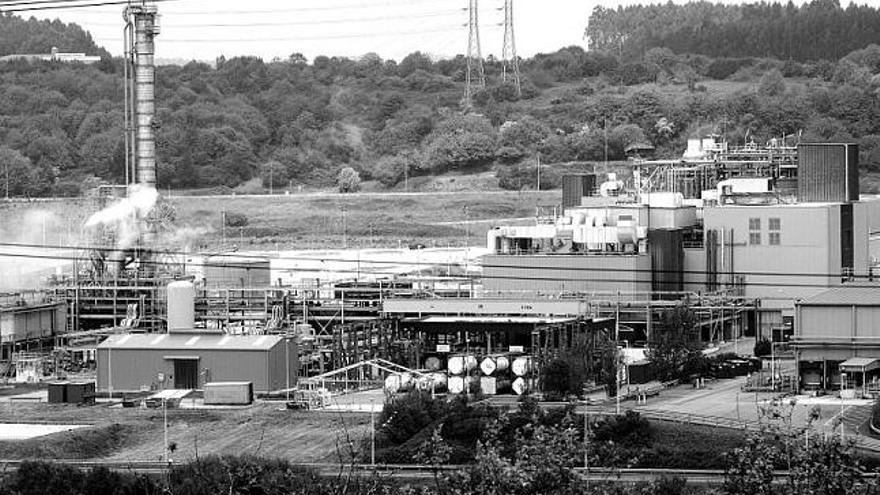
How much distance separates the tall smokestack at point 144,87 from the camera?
173ft

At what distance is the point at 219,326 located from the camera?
45938 millimetres

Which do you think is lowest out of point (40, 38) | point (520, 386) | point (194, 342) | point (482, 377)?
point (520, 386)

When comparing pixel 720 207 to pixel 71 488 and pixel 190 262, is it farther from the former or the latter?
pixel 71 488

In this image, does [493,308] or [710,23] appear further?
[710,23]

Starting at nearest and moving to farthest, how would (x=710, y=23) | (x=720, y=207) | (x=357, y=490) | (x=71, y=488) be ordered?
(x=357, y=490) → (x=71, y=488) → (x=720, y=207) → (x=710, y=23)

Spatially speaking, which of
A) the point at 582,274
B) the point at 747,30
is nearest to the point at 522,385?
the point at 582,274

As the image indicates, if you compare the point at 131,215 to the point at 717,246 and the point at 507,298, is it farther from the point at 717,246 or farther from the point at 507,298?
the point at 717,246

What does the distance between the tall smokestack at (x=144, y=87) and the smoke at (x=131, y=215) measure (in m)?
0.36

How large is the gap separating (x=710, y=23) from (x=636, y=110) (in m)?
41.7

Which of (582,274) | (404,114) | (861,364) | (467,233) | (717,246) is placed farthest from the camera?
(404,114)

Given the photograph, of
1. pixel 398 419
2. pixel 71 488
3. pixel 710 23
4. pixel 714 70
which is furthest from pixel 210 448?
pixel 710 23

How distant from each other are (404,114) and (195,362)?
245 feet

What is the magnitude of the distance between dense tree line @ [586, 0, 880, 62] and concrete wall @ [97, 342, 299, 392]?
3725 inches

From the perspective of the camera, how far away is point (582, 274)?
48.5 m
